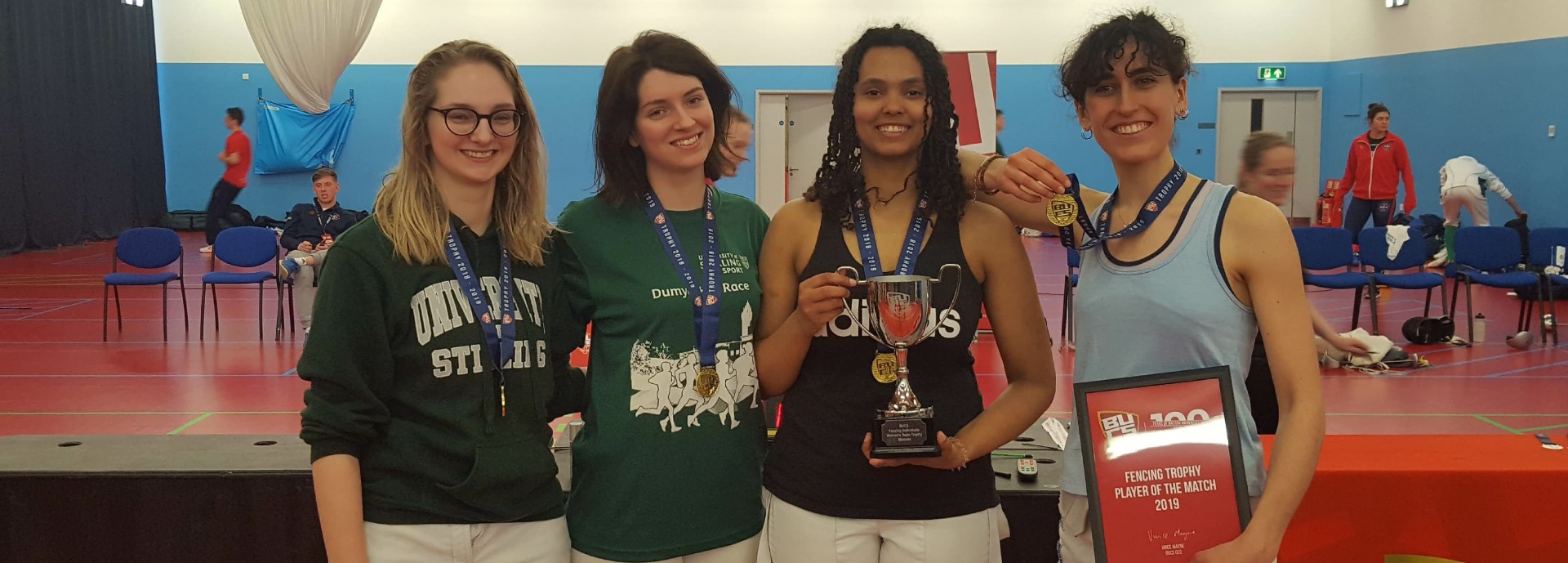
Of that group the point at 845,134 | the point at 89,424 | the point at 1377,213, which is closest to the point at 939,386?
the point at 845,134

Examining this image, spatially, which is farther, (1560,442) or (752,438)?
(1560,442)

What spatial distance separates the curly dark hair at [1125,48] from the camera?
70.6 inches

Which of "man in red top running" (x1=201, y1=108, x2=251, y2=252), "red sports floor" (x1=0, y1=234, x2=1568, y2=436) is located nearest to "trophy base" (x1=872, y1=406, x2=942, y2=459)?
"red sports floor" (x1=0, y1=234, x2=1568, y2=436)

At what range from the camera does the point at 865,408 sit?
1.94 meters

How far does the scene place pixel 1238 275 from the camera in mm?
1715

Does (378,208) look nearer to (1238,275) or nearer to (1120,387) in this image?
(1120,387)

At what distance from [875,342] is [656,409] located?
1.43 feet

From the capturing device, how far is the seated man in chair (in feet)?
28.6

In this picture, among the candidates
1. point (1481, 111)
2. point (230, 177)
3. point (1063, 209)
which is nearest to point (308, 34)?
point (230, 177)

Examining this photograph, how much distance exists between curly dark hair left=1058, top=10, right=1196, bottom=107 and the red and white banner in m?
4.37

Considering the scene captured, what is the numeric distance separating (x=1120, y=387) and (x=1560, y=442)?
2.27 metres

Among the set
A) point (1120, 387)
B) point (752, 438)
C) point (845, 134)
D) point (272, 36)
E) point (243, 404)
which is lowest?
point (243, 404)

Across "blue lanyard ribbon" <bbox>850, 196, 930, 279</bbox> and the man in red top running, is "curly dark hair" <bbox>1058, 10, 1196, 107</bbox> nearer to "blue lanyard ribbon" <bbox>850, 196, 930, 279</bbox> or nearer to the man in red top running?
"blue lanyard ribbon" <bbox>850, 196, 930, 279</bbox>

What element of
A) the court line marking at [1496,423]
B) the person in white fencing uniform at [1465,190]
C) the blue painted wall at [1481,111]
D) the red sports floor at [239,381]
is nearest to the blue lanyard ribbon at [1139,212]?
the red sports floor at [239,381]
